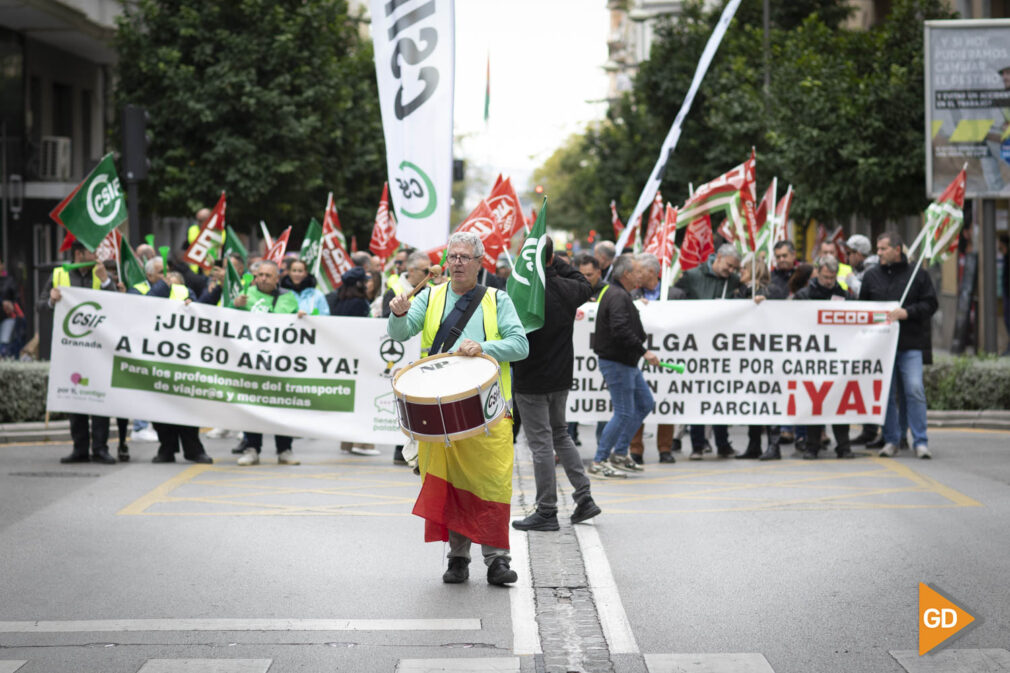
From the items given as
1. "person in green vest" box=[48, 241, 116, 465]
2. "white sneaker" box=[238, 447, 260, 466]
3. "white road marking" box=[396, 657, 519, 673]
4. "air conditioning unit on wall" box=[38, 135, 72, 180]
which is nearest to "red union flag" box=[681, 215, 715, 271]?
"white sneaker" box=[238, 447, 260, 466]

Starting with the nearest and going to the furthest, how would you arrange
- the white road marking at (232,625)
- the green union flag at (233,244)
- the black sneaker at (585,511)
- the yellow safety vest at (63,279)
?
1. the white road marking at (232,625)
2. the black sneaker at (585,511)
3. the yellow safety vest at (63,279)
4. the green union flag at (233,244)

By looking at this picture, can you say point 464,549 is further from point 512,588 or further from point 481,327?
point 481,327

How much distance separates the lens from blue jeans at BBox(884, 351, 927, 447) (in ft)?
42.5

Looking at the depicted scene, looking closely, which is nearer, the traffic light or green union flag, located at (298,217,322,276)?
the traffic light

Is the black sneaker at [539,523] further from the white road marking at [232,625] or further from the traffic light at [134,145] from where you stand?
the traffic light at [134,145]

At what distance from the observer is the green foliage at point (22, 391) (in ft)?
49.5

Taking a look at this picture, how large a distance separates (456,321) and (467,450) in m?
0.67

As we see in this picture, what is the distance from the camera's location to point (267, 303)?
13.4 meters

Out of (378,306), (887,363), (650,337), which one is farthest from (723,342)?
(378,306)

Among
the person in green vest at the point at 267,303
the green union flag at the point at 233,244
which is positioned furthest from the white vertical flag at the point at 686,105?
the green union flag at the point at 233,244

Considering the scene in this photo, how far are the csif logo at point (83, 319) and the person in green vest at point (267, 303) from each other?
48.9 inches

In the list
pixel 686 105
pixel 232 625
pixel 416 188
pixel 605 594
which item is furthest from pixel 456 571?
pixel 686 105

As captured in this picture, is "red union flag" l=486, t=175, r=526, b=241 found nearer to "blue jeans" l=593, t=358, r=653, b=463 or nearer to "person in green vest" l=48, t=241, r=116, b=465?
"blue jeans" l=593, t=358, r=653, b=463

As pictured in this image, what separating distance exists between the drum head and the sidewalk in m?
8.59
